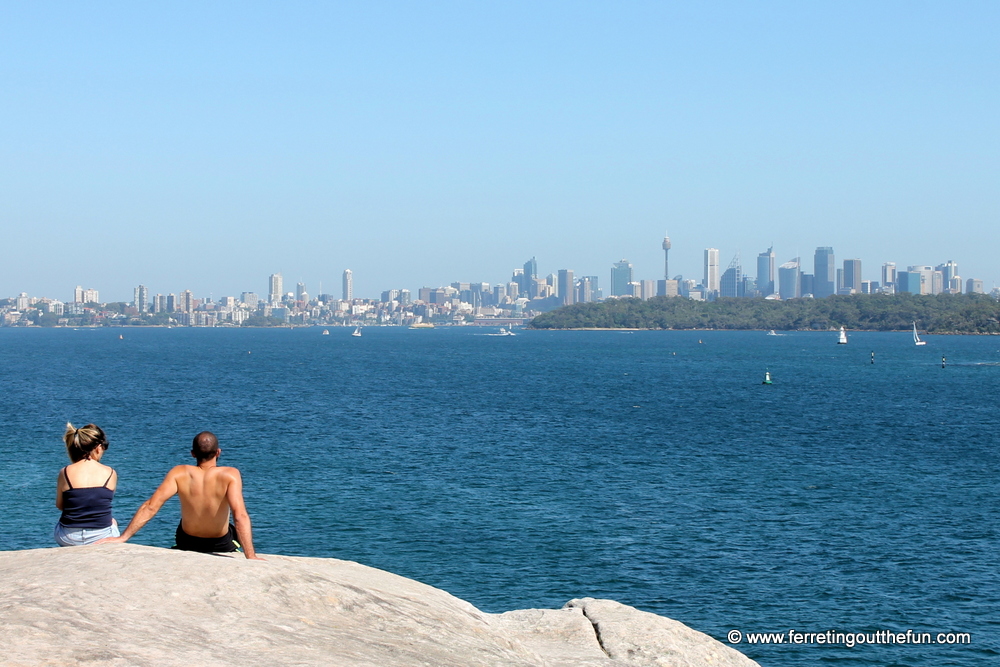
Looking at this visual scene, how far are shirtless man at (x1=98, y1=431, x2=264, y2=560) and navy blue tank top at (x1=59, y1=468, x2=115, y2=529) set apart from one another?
274 mm

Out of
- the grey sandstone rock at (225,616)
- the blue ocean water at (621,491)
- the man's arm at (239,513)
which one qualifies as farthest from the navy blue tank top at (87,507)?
the blue ocean water at (621,491)

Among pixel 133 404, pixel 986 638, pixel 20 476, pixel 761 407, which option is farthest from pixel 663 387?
pixel 986 638

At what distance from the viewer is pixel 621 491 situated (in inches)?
1630

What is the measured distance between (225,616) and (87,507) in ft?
8.99

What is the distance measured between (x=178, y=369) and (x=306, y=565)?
412 ft

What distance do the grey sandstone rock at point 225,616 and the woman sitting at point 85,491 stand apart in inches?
17.9

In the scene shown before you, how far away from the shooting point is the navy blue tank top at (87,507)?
11133 mm

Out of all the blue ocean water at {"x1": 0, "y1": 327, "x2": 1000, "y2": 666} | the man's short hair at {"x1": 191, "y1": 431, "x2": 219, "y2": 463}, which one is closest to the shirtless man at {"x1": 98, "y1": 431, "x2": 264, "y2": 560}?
the man's short hair at {"x1": 191, "y1": 431, "x2": 219, "y2": 463}

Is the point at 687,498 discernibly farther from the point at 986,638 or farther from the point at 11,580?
the point at 11,580

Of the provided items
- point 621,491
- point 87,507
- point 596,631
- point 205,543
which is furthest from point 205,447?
point 621,491

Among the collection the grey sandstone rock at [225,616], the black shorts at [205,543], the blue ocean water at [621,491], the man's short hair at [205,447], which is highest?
the man's short hair at [205,447]

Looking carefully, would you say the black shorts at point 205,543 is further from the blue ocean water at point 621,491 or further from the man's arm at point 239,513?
the blue ocean water at point 621,491

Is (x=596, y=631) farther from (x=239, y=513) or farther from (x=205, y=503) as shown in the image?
(x=205, y=503)

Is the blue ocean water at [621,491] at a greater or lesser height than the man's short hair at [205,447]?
lesser
